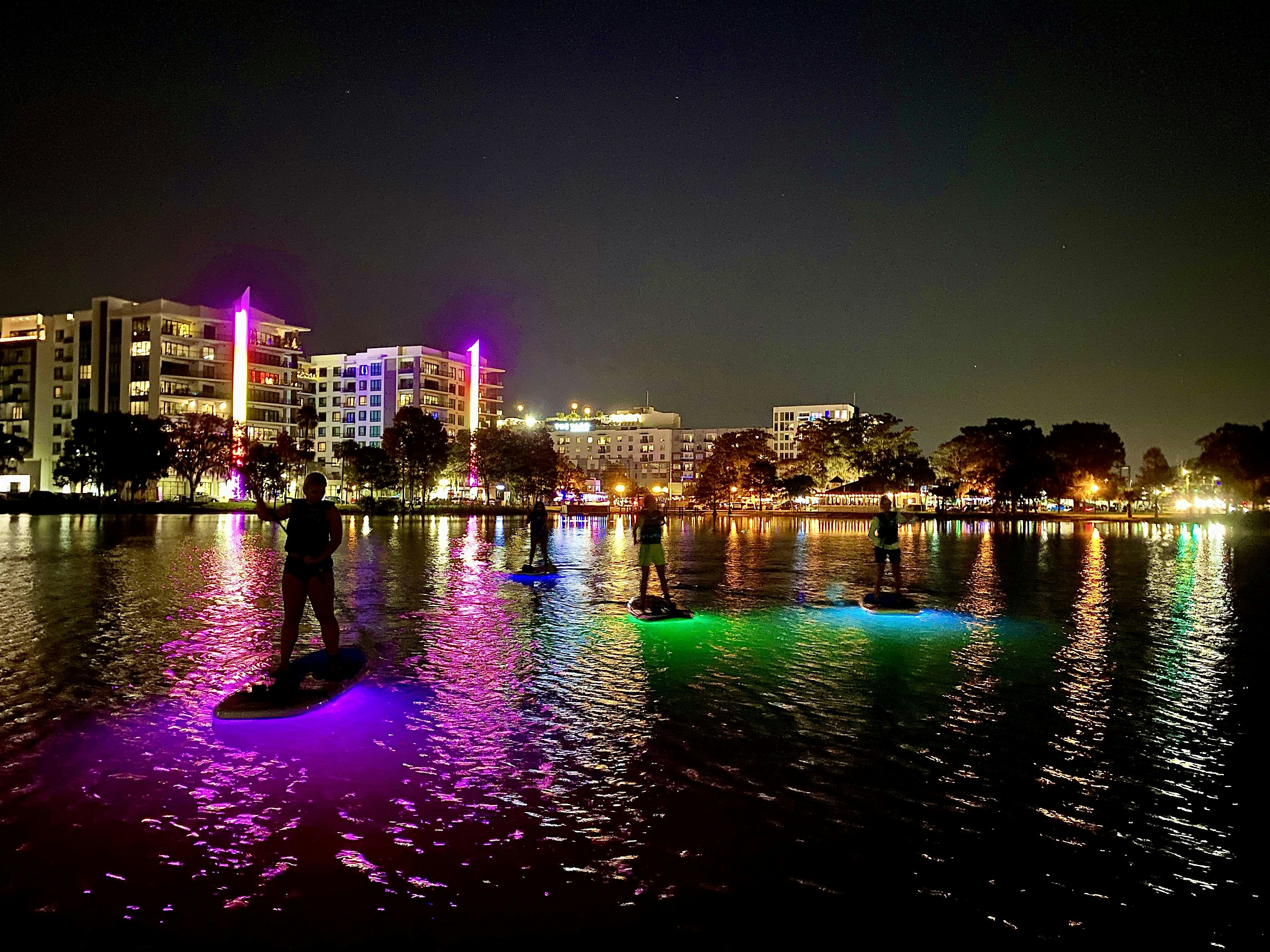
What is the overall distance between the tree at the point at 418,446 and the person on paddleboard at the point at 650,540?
3577 inches

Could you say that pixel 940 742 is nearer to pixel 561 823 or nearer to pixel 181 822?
pixel 561 823

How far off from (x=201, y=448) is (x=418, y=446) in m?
24.5

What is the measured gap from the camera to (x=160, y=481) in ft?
409

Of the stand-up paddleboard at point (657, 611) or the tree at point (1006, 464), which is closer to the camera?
the stand-up paddleboard at point (657, 611)

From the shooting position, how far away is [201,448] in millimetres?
103625

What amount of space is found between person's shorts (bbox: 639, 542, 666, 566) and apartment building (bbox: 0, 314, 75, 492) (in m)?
139

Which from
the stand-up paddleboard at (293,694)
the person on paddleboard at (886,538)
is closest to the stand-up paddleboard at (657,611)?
the person on paddleboard at (886,538)

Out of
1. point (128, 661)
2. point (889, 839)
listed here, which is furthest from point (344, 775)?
point (128, 661)

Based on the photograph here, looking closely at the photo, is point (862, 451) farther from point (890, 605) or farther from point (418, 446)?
point (890, 605)

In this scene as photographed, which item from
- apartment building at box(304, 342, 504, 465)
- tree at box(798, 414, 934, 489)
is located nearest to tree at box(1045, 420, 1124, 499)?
tree at box(798, 414, 934, 489)

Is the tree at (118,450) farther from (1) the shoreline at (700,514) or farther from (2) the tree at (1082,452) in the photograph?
(2) the tree at (1082,452)

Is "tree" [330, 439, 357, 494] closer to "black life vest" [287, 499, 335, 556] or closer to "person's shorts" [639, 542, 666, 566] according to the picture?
"person's shorts" [639, 542, 666, 566]

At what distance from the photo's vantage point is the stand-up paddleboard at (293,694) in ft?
32.3

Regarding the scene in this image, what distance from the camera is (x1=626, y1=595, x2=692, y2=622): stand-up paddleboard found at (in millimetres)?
17406
